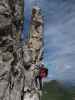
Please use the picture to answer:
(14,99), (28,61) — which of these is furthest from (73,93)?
(14,99)

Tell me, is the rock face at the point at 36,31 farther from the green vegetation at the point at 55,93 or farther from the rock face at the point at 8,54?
the rock face at the point at 8,54

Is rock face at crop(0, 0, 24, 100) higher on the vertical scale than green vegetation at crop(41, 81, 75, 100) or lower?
higher

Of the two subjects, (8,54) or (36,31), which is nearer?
(8,54)

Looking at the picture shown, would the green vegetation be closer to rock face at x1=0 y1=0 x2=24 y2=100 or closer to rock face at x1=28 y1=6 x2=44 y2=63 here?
rock face at x1=28 y1=6 x2=44 y2=63

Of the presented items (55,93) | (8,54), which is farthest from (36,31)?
(8,54)

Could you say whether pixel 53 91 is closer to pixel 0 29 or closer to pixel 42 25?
pixel 42 25

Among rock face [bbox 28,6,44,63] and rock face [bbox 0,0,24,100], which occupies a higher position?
rock face [bbox 0,0,24,100]

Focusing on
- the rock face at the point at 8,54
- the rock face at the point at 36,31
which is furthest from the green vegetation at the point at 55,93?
the rock face at the point at 8,54

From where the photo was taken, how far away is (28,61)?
29.3 feet

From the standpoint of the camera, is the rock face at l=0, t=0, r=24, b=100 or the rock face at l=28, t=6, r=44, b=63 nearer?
the rock face at l=0, t=0, r=24, b=100

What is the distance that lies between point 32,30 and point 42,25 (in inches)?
22.5

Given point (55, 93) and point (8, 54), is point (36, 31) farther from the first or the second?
point (8, 54)

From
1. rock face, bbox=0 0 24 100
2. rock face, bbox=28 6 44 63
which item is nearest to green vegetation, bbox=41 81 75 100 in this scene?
rock face, bbox=28 6 44 63

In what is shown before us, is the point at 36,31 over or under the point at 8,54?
under
